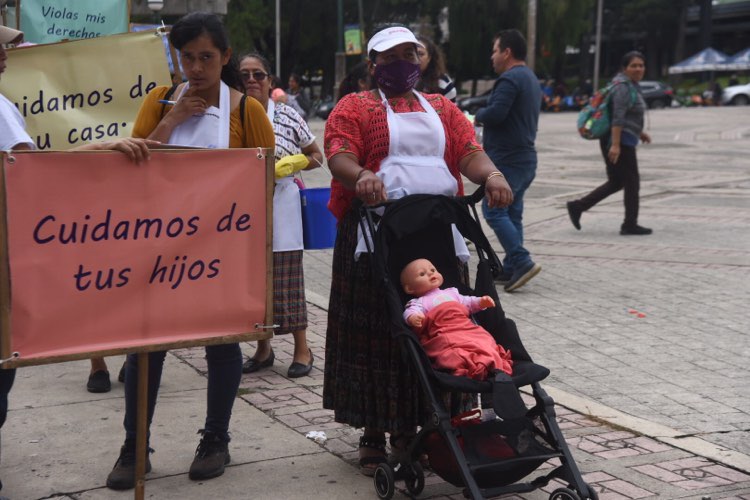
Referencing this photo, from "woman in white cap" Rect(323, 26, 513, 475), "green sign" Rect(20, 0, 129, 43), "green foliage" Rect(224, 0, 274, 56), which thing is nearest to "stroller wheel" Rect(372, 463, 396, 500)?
"woman in white cap" Rect(323, 26, 513, 475)

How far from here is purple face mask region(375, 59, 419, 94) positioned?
4.38 meters

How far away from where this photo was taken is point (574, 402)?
550 cm

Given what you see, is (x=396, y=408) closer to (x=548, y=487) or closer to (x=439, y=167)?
(x=548, y=487)

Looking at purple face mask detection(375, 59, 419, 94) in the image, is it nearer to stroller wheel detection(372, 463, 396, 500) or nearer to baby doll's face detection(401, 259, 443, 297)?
baby doll's face detection(401, 259, 443, 297)

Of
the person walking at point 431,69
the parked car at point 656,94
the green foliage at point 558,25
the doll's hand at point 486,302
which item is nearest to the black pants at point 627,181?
the person walking at point 431,69

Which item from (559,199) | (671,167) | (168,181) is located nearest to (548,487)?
(168,181)

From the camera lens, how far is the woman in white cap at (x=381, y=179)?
14.2 feet

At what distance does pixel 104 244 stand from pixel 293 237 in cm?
245

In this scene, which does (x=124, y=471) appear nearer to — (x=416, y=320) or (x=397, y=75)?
(x=416, y=320)

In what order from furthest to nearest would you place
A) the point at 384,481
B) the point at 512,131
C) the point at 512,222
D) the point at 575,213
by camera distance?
1. the point at 575,213
2. the point at 512,222
3. the point at 512,131
4. the point at 384,481

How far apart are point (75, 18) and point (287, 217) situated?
207 cm

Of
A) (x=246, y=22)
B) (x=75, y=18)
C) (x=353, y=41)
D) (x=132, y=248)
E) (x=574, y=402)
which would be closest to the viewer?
(x=132, y=248)

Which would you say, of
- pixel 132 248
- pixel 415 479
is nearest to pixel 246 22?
pixel 415 479

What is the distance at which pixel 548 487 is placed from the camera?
4.36 m
